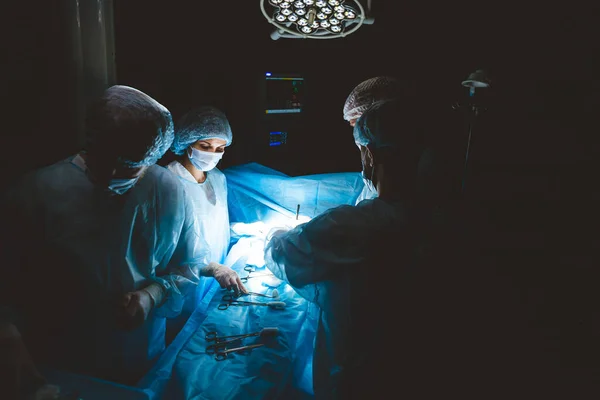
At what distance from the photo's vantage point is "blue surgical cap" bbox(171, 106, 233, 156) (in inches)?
91.2

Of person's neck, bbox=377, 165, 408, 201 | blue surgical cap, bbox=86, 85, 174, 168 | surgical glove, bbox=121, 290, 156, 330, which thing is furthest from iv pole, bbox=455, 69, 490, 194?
surgical glove, bbox=121, 290, 156, 330

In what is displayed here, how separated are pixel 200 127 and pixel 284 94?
2255 millimetres

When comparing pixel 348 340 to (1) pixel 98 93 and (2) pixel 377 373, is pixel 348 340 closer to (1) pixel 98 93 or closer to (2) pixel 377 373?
(2) pixel 377 373

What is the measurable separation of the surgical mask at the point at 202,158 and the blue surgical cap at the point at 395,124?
1.22m

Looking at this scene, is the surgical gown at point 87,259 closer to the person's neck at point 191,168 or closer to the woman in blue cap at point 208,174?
the woman in blue cap at point 208,174

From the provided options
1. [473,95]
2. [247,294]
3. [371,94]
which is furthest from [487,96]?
[247,294]

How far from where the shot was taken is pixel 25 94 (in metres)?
1.35

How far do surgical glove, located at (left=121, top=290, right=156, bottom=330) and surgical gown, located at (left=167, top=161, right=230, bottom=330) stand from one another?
834 mm

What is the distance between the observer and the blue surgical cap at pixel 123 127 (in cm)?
137

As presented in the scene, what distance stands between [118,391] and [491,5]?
16.8ft

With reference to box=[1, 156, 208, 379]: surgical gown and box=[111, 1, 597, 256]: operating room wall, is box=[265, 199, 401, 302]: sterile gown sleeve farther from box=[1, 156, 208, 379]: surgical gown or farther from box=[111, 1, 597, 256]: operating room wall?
box=[111, 1, 597, 256]: operating room wall

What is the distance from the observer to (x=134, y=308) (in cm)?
156

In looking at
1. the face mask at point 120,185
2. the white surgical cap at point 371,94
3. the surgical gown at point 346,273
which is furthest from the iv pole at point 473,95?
the face mask at point 120,185

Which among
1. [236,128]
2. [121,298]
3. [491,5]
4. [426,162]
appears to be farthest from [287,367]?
[491,5]
